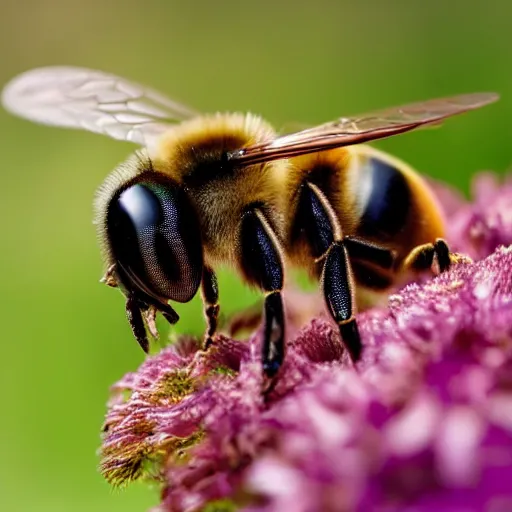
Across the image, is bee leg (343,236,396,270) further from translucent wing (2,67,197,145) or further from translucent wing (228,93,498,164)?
translucent wing (2,67,197,145)

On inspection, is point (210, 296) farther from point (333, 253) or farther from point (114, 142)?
point (114, 142)

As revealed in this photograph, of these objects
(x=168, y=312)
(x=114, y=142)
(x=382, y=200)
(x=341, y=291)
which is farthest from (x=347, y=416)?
(x=114, y=142)

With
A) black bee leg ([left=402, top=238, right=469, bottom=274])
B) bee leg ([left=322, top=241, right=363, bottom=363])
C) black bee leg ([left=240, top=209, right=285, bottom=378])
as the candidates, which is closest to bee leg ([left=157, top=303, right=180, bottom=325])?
black bee leg ([left=240, top=209, right=285, bottom=378])

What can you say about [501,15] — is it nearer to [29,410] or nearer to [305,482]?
[29,410]

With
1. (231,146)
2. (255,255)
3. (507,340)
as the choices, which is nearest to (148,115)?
(231,146)

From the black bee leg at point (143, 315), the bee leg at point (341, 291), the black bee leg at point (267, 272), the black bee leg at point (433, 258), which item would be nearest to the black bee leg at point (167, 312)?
the black bee leg at point (143, 315)

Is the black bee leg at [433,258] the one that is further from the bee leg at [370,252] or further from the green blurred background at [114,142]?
the green blurred background at [114,142]
